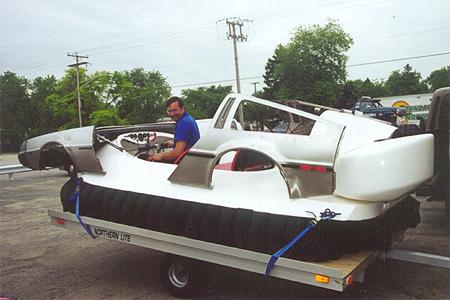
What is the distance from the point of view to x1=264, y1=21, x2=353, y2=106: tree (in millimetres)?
49594

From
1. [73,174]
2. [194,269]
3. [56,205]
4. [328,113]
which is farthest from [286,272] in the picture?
[56,205]

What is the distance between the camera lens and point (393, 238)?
11.8ft

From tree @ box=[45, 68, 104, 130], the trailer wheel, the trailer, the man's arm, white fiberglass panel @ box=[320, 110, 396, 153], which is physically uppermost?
tree @ box=[45, 68, 104, 130]

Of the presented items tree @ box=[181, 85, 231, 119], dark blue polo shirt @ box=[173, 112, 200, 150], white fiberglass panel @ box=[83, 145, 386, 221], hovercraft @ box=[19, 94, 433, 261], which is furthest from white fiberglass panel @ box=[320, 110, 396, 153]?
tree @ box=[181, 85, 231, 119]

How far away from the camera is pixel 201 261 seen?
3781 millimetres

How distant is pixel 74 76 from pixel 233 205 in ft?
224

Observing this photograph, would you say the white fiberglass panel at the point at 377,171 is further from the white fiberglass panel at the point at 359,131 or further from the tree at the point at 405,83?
the tree at the point at 405,83

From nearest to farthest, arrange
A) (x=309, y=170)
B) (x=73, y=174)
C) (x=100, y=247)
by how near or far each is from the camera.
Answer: (x=309, y=170), (x=73, y=174), (x=100, y=247)

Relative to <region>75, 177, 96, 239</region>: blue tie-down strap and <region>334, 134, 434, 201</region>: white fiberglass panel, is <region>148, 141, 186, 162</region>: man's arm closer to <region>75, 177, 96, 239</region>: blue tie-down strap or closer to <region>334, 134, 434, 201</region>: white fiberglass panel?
<region>75, 177, 96, 239</region>: blue tie-down strap

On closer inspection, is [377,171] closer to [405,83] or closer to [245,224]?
[245,224]

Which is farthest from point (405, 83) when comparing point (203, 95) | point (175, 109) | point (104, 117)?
point (175, 109)

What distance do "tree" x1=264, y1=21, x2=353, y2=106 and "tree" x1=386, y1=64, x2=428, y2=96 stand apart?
3782 cm

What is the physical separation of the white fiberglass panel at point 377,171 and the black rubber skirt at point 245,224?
0.88 ft

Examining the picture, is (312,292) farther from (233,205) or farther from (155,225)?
(155,225)
